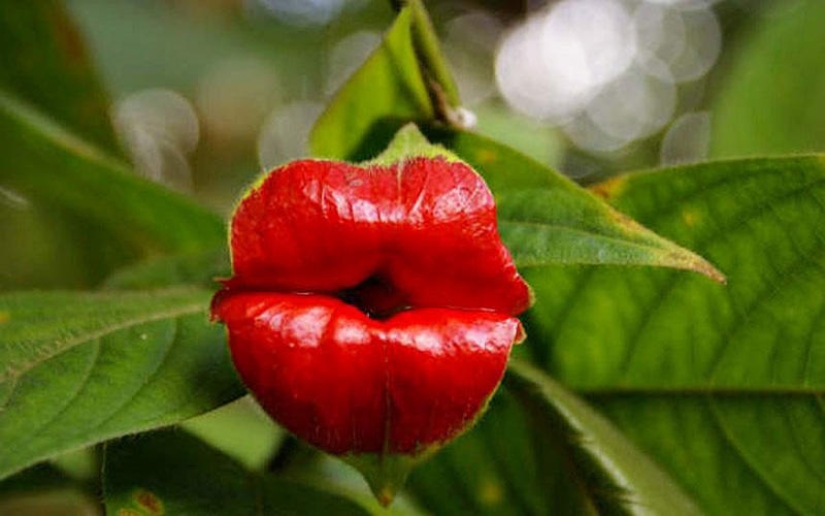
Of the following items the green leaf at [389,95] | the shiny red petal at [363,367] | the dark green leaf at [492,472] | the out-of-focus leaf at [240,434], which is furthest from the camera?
the out-of-focus leaf at [240,434]

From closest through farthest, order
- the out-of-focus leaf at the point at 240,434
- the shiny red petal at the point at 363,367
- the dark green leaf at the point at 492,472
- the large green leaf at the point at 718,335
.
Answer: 1. the shiny red petal at the point at 363,367
2. the large green leaf at the point at 718,335
3. the dark green leaf at the point at 492,472
4. the out-of-focus leaf at the point at 240,434

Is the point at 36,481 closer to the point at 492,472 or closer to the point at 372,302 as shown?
the point at 492,472

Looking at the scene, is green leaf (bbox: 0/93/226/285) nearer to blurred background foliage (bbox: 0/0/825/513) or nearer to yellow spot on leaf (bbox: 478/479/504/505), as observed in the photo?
blurred background foliage (bbox: 0/0/825/513)

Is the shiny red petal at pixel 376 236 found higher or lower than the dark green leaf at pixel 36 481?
higher

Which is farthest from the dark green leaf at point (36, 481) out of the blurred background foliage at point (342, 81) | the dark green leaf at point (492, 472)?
the dark green leaf at point (492, 472)

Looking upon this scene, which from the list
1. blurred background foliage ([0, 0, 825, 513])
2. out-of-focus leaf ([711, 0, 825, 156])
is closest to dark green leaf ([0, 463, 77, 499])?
blurred background foliage ([0, 0, 825, 513])

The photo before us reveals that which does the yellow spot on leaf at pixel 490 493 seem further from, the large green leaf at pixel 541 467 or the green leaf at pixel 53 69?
the green leaf at pixel 53 69
